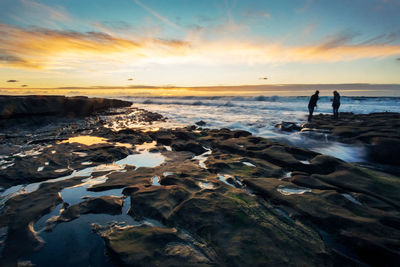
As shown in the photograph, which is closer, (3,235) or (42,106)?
(3,235)

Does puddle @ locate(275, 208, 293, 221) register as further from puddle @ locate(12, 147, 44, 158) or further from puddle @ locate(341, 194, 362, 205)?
puddle @ locate(12, 147, 44, 158)

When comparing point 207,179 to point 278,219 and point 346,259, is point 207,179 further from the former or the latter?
point 346,259

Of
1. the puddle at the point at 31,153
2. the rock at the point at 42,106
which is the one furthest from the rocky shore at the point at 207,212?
the rock at the point at 42,106

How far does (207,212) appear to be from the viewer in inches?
95.5

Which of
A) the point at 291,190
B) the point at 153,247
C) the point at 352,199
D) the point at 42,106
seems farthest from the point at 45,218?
the point at 42,106

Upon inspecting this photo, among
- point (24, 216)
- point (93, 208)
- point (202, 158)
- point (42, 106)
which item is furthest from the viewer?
point (42, 106)

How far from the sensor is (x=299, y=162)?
4.46m

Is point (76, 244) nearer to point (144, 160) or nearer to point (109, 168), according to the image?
point (109, 168)

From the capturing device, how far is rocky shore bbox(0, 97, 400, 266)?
192cm

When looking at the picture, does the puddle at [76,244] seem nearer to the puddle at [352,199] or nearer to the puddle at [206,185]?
the puddle at [206,185]

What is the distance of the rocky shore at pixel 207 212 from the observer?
6.31ft

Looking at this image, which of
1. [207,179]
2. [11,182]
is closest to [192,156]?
[207,179]

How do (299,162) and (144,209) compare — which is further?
(299,162)

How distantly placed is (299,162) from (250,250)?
3.12 metres
